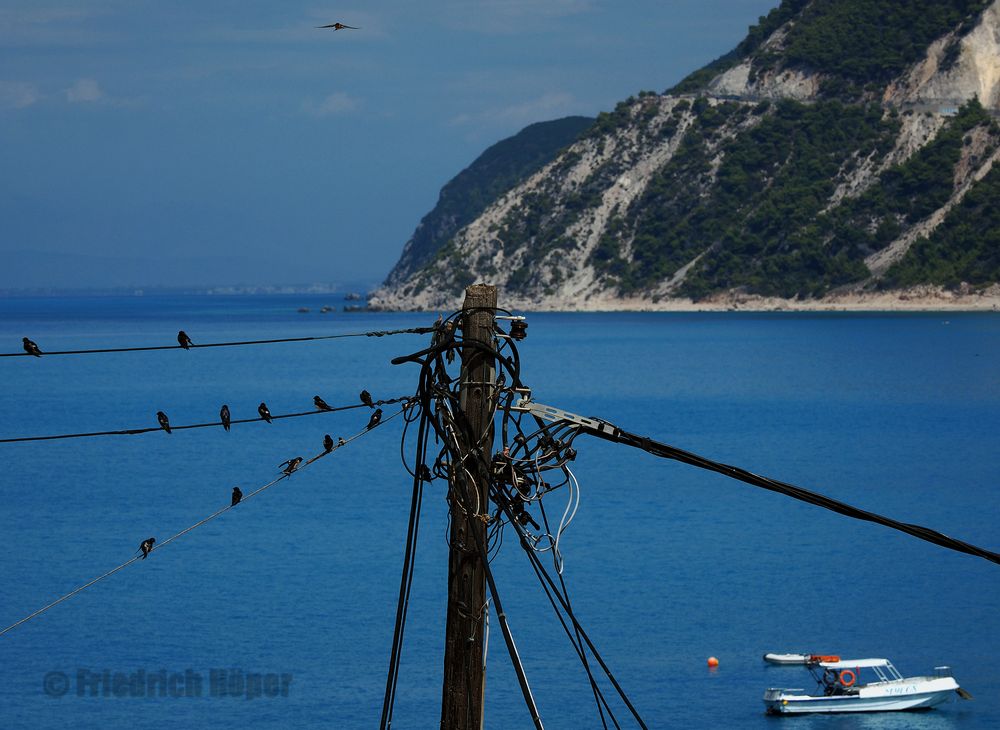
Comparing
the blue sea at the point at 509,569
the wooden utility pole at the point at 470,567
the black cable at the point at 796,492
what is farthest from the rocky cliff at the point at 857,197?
the wooden utility pole at the point at 470,567

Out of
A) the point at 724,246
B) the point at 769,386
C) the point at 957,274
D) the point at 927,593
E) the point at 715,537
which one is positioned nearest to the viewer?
the point at 927,593

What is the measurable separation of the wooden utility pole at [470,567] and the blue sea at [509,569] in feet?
60.6

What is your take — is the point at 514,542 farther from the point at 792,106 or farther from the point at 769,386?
the point at 792,106

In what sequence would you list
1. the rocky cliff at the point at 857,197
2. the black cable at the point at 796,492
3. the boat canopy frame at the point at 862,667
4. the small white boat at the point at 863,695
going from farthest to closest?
the rocky cliff at the point at 857,197, the boat canopy frame at the point at 862,667, the small white boat at the point at 863,695, the black cable at the point at 796,492

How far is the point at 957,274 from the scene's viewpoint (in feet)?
568

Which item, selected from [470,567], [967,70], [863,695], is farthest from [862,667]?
[967,70]

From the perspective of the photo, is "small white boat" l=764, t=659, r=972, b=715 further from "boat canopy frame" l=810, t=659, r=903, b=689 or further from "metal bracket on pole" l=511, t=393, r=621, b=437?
"metal bracket on pole" l=511, t=393, r=621, b=437

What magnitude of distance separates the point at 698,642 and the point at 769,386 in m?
74.8

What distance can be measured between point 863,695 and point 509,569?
14.8 m

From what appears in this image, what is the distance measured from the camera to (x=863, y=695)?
2912cm

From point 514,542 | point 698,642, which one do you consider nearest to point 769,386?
point 514,542

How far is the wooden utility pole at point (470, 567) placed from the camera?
1072 centimetres

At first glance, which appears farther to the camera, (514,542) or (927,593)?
(514,542)

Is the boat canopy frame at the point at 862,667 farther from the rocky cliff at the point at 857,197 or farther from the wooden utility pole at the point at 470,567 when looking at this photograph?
the rocky cliff at the point at 857,197
